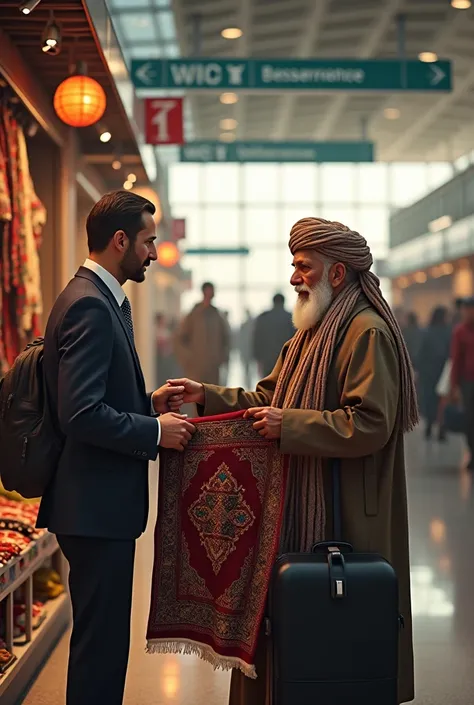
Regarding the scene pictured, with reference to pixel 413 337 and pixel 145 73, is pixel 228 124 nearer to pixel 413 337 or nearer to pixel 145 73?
pixel 413 337

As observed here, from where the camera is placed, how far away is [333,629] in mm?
2721

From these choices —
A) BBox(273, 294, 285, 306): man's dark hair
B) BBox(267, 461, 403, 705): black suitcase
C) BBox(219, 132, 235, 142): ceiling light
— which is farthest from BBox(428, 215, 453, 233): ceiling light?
BBox(267, 461, 403, 705): black suitcase

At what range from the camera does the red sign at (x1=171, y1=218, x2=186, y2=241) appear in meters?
19.0

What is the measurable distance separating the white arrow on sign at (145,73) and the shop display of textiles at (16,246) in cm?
348

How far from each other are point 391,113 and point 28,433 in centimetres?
1581

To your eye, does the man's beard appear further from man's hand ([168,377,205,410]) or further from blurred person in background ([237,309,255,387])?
blurred person in background ([237,309,255,387])

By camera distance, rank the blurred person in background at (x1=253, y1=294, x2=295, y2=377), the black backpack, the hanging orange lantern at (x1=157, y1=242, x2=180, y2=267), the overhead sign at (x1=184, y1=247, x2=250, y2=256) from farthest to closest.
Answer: the overhead sign at (x1=184, y1=247, x2=250, y2=256), the hanging orange lantern at (x1=157, y1=242, x2=180, y2=267), the blurred person in background at (x1=253, y1=294, x2=295, y2=377), the black backpack

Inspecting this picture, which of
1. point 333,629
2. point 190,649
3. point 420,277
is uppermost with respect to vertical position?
point 420,277

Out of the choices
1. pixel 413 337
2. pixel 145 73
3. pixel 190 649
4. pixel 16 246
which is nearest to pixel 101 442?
pixel 190 649

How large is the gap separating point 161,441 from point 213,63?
6.53 metres

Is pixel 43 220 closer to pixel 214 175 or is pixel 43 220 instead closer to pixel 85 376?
pixel 85 376

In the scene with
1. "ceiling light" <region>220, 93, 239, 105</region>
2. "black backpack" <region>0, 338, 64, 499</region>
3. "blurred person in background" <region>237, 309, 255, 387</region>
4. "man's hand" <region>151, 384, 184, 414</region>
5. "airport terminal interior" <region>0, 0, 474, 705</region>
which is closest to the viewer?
"black backpack" <region>0, 338, 64, 499</region>

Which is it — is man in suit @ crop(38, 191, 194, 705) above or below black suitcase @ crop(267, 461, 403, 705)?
above

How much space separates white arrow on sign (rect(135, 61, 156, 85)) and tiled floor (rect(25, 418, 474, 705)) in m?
3.99
